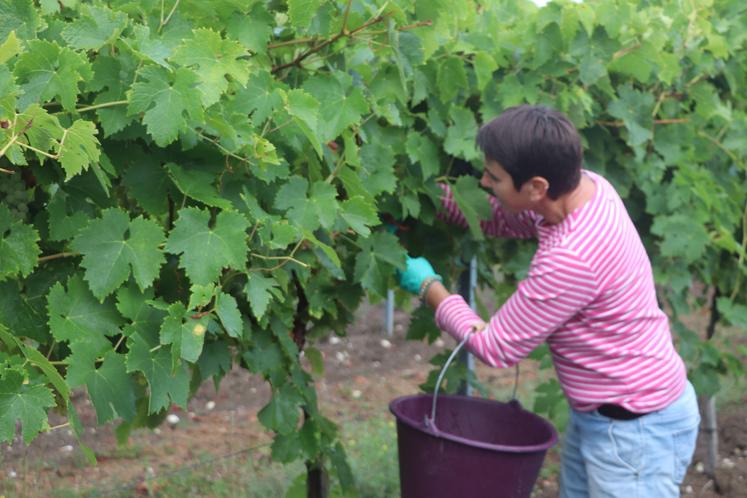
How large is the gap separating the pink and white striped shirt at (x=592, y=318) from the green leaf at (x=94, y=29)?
4.05ft

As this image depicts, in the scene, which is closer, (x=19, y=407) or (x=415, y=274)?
(x=19, y=407)

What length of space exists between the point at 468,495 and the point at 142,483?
211 centimetres

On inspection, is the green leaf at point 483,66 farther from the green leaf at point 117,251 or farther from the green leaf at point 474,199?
the green leaf at point 117,251

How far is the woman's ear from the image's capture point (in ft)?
8.00

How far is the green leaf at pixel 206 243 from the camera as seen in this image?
5.74 feet

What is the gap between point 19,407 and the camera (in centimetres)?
152

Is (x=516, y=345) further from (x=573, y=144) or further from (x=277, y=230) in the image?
(x=277, y=230)

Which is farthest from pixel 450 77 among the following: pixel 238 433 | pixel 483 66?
pixel 238 433

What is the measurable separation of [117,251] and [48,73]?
34cm

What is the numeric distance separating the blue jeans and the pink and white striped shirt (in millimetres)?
43

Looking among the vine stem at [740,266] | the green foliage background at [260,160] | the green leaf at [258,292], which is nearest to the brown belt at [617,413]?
the green foliage background at [260,160]

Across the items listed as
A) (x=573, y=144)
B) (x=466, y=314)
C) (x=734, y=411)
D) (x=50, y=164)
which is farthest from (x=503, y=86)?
(x=734, y=411)

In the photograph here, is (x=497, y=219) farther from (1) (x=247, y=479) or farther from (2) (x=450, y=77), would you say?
(1) (x=247, y=479)

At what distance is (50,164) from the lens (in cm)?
176
